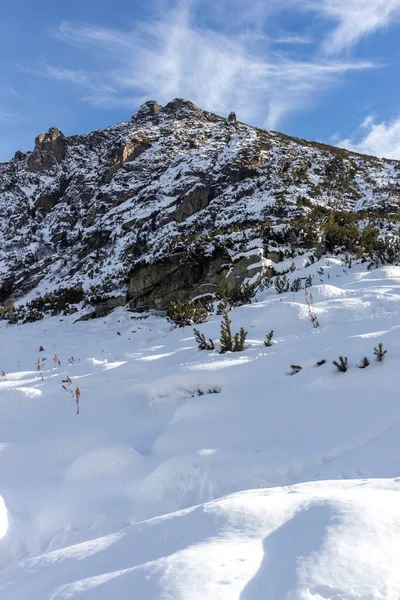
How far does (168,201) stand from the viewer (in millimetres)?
28734

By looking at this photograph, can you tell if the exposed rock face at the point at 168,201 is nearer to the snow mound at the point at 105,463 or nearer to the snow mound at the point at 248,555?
the snow mound at the point at 105,463

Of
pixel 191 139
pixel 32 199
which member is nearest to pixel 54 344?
pixel 191 139

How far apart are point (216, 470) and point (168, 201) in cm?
2811

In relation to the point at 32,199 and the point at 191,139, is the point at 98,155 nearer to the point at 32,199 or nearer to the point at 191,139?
the point at 32,199

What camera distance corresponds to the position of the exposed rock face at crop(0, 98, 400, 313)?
1359 centimetres

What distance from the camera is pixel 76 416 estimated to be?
12.1ft

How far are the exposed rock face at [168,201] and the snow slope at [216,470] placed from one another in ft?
21.4

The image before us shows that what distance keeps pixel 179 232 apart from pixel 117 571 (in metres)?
22.4

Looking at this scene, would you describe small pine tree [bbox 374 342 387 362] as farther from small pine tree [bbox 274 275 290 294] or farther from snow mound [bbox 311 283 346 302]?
small pine tree [bbox 274 275 290 294]

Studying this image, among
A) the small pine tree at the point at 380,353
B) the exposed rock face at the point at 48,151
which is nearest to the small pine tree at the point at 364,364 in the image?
the small pine tree at the point at 380,353

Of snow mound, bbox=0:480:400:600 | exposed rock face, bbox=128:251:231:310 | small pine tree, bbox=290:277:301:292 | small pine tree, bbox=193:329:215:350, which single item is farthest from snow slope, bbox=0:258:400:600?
exposed rock face, bbox=128:251:231:310

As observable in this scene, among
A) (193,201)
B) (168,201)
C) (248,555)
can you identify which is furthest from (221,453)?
(168,201)

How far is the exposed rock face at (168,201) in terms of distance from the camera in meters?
13.6

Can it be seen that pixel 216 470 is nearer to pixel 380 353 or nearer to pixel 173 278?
pixel 380 353
